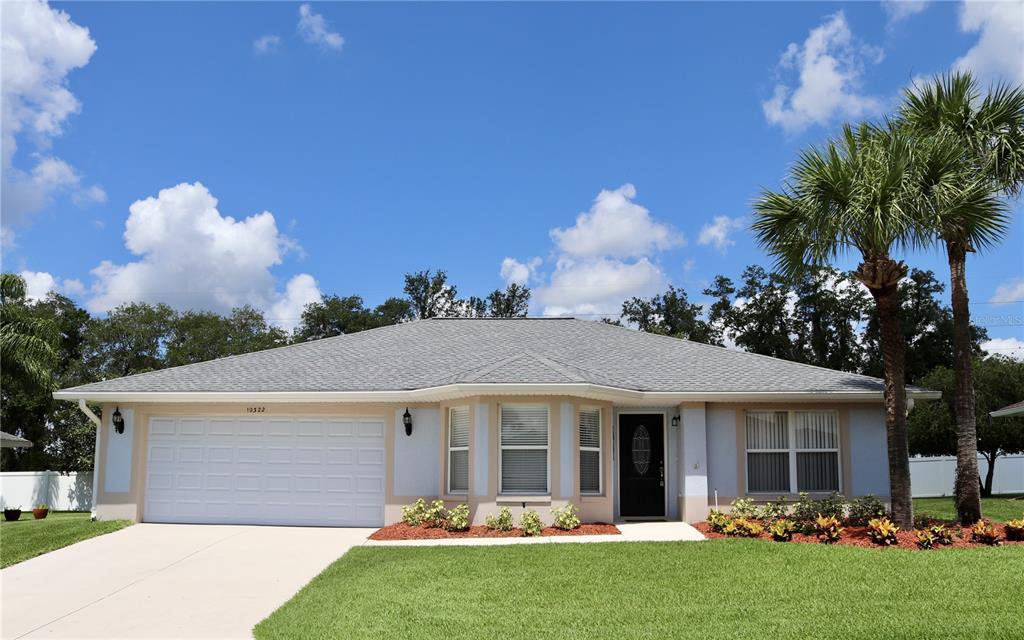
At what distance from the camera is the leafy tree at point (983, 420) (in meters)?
26.9

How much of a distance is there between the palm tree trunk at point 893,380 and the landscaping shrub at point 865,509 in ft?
6.17


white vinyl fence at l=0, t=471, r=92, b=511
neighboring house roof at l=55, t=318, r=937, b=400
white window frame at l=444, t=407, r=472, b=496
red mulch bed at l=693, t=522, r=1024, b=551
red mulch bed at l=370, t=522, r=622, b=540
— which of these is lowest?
white vinyl fence at l=0, t=471, r=92, b=511

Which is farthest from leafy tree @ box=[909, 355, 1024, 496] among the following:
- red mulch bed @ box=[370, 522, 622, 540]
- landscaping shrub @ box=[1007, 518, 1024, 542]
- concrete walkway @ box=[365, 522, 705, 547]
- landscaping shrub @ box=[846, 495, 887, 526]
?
red mulch bed @ box=[370, 522, 622, 540]

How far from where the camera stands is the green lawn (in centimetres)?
1268

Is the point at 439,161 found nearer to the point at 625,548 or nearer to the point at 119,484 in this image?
the point at 119,484

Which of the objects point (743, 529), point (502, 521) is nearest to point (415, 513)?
point (502, 521)

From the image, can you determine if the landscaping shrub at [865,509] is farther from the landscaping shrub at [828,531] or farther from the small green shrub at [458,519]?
the small green shrub at [458,519]

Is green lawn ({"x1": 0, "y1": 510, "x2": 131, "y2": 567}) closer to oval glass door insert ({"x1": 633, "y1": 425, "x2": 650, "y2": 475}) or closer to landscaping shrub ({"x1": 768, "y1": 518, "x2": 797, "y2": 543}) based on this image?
oval glass door insert ({"x1": 633, "y1": 425, "x2": 650, "y2": 475})

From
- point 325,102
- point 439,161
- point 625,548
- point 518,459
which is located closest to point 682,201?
point 439,161

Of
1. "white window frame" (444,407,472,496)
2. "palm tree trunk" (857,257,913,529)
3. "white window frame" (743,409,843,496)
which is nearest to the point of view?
"palm tree trunk" (857,257,913,529)

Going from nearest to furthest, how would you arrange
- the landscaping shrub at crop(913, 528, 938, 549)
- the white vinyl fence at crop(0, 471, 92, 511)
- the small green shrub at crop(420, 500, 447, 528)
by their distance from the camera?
the landscaping shrub at crop(913, 528, 938, 549), the small green shrub at crop(420, 500, 447, 528), the white vinyl fence at crop(0, 471, 92, 511)

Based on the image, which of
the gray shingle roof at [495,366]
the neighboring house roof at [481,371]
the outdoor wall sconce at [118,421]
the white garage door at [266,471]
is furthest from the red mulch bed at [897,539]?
the outdoor wall sconce at [118,421]

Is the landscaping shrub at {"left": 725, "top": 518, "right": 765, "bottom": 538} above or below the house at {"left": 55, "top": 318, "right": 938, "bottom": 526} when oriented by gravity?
below

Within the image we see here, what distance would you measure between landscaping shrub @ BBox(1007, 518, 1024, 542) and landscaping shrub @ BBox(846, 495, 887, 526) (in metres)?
2.19
